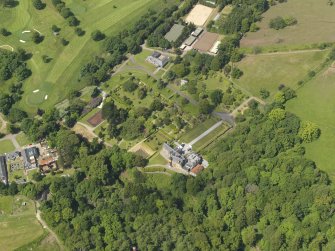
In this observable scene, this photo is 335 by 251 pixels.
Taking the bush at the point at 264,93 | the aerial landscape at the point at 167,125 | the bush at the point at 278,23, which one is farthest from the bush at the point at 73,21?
the bush at the point at 264,93

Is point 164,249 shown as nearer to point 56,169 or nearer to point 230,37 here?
point 56,169

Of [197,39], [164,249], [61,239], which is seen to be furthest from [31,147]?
[197,39]

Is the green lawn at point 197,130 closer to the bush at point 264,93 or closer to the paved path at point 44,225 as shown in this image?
the bush at point 264,93

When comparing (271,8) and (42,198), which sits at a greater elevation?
(271,8)

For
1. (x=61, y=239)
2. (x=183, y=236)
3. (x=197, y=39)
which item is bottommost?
(x=61, y=239)

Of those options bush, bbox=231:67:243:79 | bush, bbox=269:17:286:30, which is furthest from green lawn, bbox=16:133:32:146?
bush, bbox=269:17:286:30

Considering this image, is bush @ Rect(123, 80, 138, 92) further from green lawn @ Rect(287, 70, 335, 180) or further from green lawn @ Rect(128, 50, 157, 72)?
green lawn @ Rect(287, 70, 335, 180)

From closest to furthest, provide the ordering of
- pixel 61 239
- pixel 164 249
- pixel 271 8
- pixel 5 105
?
1. pixel 164 249
2. pixel 61 239
3. pixel 5 105
4. pixel 271 8
